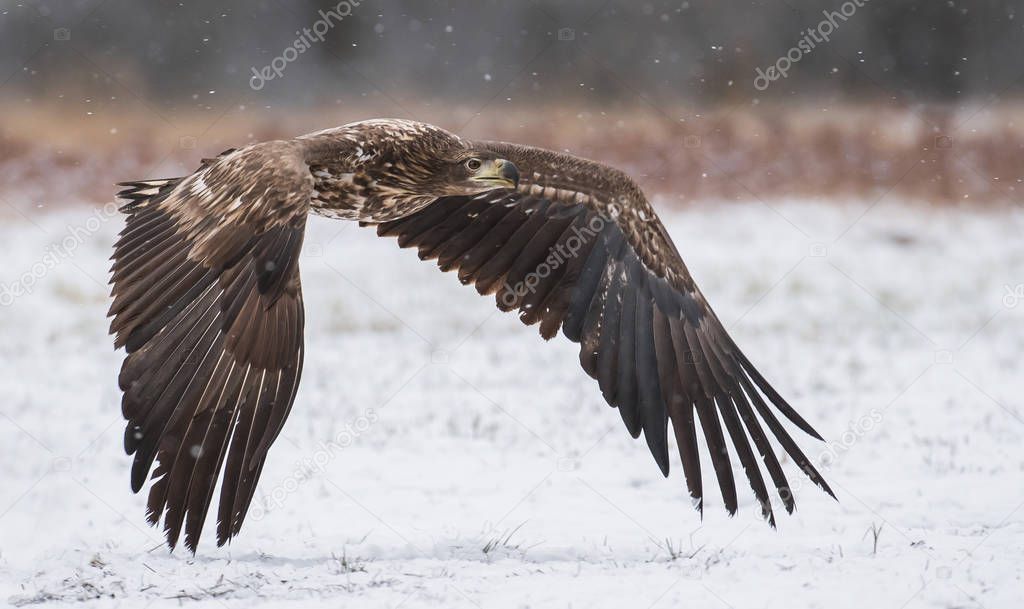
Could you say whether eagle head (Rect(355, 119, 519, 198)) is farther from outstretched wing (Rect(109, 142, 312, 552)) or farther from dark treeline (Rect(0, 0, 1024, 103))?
dark treeline (Rect(0, 0, 1024, 103))

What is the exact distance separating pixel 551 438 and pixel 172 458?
3.36 metres

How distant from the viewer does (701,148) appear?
17.1 meters

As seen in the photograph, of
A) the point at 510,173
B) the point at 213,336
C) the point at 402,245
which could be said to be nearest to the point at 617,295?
the point at 510,173

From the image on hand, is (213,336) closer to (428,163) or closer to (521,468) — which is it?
(428,163)

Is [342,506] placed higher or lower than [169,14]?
lower

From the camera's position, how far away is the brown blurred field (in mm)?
16016

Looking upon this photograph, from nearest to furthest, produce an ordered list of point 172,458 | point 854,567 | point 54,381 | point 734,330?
point 172,458
point 854,567
point 54,381
point 734,330

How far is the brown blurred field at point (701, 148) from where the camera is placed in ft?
52.5

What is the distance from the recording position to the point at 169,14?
25.6 meters

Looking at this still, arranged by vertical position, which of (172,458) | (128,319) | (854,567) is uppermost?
(128,319)

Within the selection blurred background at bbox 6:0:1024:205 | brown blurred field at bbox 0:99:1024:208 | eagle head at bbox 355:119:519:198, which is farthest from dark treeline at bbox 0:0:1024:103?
eagle head at bbox 355:119:519:198

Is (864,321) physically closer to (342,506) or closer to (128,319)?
(342,506)

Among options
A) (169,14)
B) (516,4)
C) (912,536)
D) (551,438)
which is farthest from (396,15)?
(912,536)

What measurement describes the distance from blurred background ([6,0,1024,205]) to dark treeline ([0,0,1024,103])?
0.17 ft
